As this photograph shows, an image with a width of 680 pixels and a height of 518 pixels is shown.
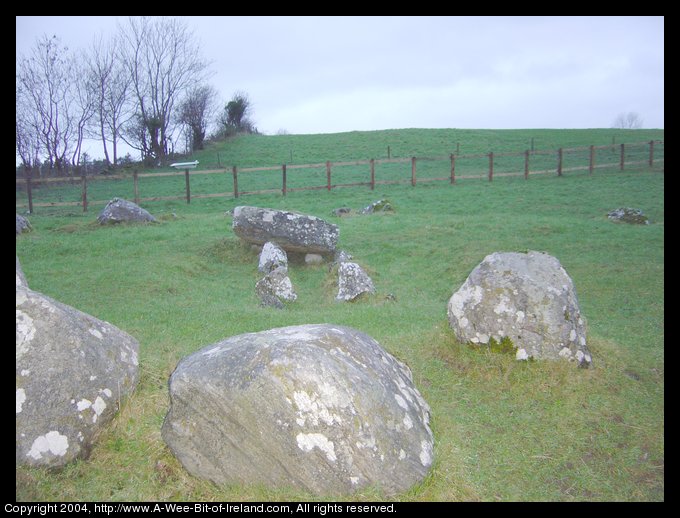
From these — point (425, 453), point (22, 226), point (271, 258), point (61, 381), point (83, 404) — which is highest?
point (22, 226)

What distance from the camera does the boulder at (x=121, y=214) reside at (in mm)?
19125

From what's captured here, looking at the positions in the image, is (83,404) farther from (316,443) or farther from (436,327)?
(436,327)

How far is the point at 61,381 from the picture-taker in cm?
504

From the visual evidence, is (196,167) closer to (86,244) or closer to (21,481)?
(86,244)

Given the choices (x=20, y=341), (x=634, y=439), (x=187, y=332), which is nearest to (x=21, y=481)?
(x=20, y=341)

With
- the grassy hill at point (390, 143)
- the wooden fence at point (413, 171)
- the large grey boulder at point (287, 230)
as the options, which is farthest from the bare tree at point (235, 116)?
the large grey boulder at point (287, 230)

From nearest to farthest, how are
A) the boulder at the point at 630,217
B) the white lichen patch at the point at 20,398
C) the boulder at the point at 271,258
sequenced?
the white lichen patch at the point at 20,398, the boulder at the point at 271,258, the boulder at the point at 630,217

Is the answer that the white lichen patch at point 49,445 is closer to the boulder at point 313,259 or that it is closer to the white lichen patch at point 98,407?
the white lichen patch at point 98,407

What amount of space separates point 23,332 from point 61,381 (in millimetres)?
624

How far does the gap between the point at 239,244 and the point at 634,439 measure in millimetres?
11969

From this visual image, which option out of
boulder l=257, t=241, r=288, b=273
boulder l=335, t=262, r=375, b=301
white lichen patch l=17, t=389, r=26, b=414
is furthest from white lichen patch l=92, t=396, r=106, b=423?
boulder l=257, t=241, r=288, b=273

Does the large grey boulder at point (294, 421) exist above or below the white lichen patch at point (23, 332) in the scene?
below

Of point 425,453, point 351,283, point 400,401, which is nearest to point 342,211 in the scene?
point 351,283

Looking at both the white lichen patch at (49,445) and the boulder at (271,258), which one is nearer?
the white lichen patch at (49,445)
